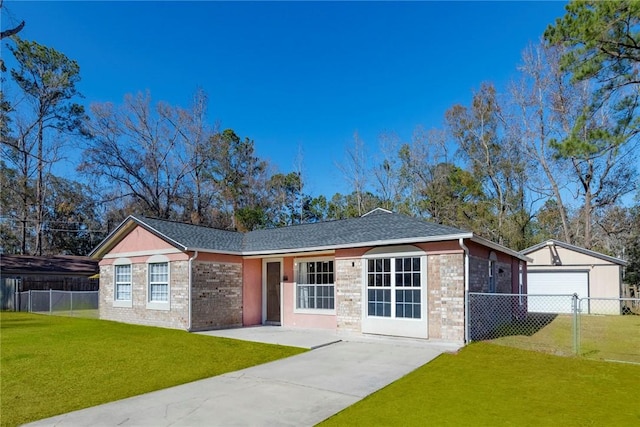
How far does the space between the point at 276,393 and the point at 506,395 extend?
3412 millimetres

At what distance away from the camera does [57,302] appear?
19969mm

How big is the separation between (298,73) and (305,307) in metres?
13.7

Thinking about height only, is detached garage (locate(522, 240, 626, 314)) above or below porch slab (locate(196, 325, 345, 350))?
above

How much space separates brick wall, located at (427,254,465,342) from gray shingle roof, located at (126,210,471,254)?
2.27 feet

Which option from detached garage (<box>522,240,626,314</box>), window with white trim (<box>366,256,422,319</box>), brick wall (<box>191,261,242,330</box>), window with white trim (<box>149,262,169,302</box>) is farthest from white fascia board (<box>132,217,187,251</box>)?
detached garage (<box>522,240,626,314</box>)

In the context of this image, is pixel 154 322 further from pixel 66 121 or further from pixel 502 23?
pixel 66 121

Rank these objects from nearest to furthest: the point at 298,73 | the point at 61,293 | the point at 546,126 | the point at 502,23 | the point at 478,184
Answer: the point at 502,23 → the point at 61,293 → the point at 298,73 → the point at 546,126 → the point at 478,184

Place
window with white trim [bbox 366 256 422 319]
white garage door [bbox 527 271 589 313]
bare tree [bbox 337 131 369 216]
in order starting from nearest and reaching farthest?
window with white trim [bbox 366 256 422 319]
white garage door [bbox 527 271 589 313]
bare tree [bbox 337 131 369 216]

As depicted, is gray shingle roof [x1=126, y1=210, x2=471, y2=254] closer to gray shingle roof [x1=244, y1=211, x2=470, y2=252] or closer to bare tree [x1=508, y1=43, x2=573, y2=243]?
gray shingle roof [x1=244, y1=211, x2=470, y2=252]

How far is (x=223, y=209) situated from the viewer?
110 feet

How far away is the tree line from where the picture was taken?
86.2 feet

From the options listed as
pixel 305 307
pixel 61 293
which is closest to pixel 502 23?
pixel 305 307

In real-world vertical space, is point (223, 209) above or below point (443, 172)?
below

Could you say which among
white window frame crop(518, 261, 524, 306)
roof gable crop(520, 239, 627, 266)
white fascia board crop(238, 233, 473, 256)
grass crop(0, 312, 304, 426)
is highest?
white fascia board crop(238, 233, 473, 256)
